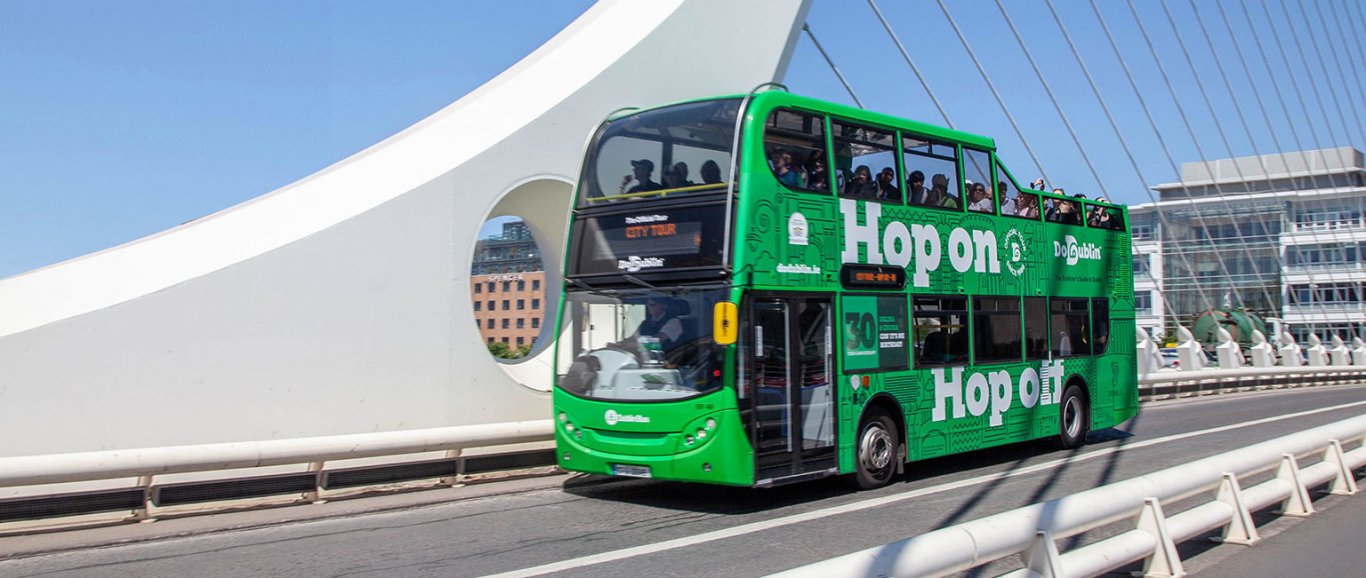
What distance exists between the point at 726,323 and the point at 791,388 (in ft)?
3.38

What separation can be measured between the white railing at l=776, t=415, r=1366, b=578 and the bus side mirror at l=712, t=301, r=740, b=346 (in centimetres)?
309

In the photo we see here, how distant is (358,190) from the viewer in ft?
41.4

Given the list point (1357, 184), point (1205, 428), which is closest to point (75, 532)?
point (1205, 428)

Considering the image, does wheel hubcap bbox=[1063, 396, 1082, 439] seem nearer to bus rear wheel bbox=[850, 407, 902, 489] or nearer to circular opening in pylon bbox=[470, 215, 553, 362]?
bus rear wheel bbox=[850, 407, 902, 489]

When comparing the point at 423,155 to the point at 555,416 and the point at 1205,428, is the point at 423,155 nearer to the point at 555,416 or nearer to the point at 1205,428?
the point at 555,416

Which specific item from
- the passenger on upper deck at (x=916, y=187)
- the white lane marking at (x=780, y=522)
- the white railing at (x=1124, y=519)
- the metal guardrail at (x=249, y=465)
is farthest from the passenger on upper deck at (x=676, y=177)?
the white railing at (x=1124, y=519)

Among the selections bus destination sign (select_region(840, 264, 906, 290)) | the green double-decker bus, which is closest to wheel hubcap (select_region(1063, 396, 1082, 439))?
the green double-decker bus

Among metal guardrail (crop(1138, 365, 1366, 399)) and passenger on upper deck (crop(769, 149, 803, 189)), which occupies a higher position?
passenger on upper deck (crop(769, 149, 803, 189))

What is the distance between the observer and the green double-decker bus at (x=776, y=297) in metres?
9.69

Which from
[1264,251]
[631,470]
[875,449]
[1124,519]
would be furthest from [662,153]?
[1264,251]

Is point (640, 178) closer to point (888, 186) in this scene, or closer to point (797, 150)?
point (797, 150)

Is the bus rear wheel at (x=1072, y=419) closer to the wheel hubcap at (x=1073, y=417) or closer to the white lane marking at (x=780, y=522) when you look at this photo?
the wheel hubcap at (x=1073, y=417)

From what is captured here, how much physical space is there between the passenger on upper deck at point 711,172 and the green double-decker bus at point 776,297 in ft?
0.05

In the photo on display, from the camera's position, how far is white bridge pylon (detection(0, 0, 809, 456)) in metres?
10.5
